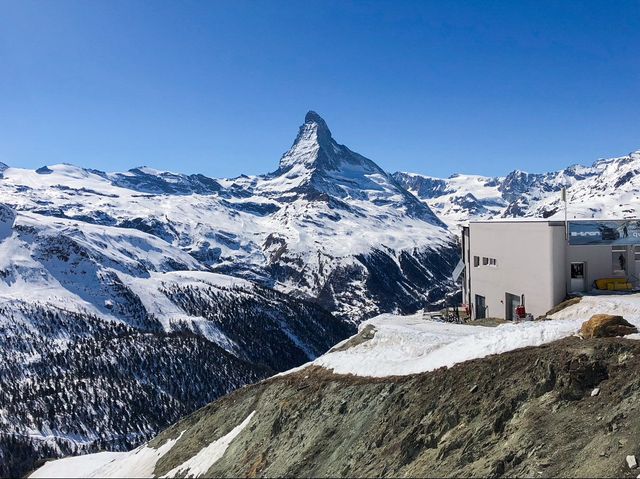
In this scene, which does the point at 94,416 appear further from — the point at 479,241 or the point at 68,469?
the point at 479,241

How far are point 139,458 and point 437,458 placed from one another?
27.6 m

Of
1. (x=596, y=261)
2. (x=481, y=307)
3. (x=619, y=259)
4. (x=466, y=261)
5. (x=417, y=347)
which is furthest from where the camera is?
(x=466, y=261)

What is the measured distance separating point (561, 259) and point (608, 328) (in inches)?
691

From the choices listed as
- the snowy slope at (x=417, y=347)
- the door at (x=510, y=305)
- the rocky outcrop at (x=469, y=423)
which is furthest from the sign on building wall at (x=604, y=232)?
the rocky outcrop at (x=469, y=423)

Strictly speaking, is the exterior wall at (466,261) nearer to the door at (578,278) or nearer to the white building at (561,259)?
the white building at (561,259)

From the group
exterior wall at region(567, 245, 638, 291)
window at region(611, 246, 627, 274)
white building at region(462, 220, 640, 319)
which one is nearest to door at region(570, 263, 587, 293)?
white building at region(462, 220, 640, 319)

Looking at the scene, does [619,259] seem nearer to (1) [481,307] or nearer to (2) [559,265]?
(2) [559,265]

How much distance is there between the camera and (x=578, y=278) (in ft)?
131

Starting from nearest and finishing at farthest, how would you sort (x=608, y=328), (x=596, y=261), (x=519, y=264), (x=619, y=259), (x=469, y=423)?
(x=469, y=423), (x=608, y=328), (x=596, y=261), (x=619, y=259), (x=519, y=264)

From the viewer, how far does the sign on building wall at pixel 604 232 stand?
131 feet

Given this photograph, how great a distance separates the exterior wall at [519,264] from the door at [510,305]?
0.37 meters

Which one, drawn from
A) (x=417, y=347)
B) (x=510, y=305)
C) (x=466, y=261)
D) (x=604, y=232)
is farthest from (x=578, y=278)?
(x=417, y=347)

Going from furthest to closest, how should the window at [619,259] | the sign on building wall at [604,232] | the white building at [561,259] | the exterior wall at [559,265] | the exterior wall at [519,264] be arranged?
the window at [619,259] < the sign on building wall at [604,232] < the white building at [561,259] < the exterior wall at [519,264] < the exterior wall at [559,265]

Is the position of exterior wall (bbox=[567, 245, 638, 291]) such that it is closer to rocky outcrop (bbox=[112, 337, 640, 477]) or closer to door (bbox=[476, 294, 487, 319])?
door (bbox=[476, 294, 487, 319])
